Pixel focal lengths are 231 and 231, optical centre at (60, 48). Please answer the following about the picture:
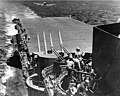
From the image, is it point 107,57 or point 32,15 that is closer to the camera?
point 107,57

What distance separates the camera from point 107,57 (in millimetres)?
8789

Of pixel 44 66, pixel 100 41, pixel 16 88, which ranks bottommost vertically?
pixel 16 88

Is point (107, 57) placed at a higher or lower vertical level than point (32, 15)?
higher

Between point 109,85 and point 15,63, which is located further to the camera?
point 15,63

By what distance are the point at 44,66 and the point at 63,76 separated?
425 cm

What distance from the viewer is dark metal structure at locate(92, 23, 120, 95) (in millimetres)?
8250

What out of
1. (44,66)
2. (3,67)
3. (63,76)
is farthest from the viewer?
(3,67)

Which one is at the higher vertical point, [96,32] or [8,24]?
[96,32]

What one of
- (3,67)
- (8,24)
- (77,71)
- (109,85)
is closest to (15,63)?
(3,67)

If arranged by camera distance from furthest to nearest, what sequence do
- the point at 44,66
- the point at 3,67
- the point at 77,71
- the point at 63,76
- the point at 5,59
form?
1. the point at 5,59
2. the point at 3,67
3. the point at 44,66
4. the point at 63,76
5. the point at 77,71

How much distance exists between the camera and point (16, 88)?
25344mm

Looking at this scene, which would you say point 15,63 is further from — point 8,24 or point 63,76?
point 8,24

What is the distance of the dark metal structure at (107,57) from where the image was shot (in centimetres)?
825

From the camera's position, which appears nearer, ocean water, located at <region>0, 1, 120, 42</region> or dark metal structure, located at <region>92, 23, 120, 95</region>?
dark metal structure, located at <region>92, 23, 120, 95</region>
